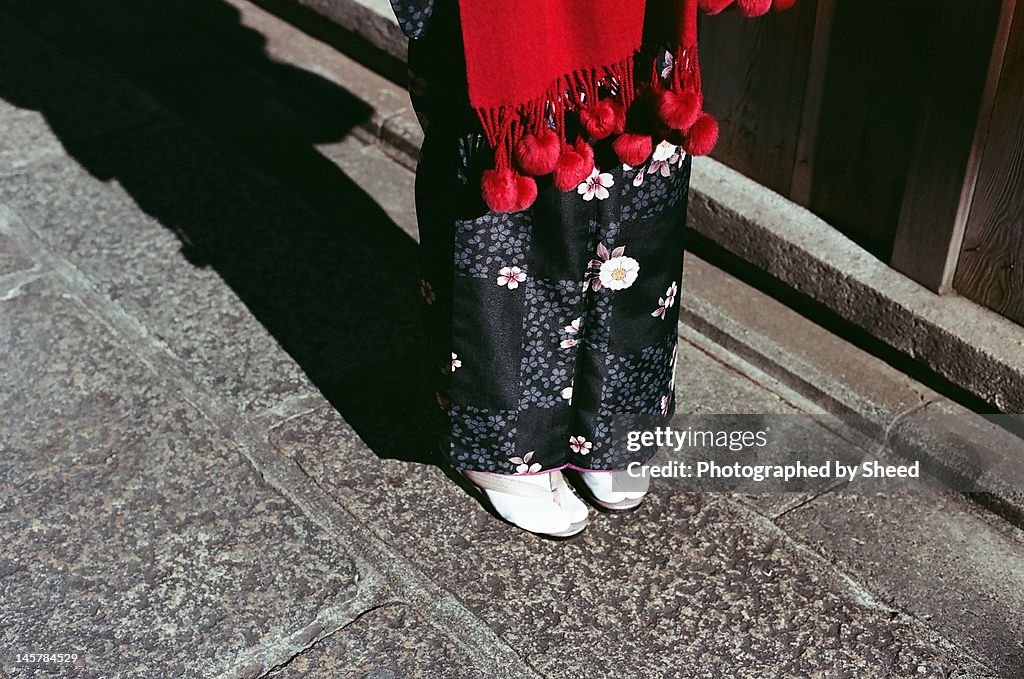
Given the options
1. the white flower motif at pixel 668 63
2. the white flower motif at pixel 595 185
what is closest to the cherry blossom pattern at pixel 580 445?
the white flower motif at pixel 595 185

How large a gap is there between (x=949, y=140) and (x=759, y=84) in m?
0.57

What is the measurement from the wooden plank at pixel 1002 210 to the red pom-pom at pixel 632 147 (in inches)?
33.7

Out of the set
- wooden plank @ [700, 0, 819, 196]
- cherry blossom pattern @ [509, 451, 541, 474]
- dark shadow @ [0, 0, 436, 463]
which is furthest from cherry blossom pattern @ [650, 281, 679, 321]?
wooden plank @ [700, 0, 819, 196]

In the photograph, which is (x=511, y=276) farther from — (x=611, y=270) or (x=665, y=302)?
(x=665, y=302)

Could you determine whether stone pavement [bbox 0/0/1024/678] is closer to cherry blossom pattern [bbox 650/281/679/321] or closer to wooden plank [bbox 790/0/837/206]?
wooden plank [bbox 790/0/837/206]

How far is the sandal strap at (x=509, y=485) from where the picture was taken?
7.93ft

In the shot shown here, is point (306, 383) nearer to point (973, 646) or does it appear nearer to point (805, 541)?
point (805, 541)

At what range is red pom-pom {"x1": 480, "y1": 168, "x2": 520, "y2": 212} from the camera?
191 centimetres

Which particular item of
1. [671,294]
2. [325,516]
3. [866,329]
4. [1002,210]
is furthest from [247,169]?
[1002,210]

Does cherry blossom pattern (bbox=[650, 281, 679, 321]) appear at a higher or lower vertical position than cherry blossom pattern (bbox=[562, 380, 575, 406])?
higher

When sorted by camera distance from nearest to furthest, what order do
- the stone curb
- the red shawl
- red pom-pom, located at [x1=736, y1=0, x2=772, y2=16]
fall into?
1. the red shawl
2. red pom-pom, located at [x1=736, y1=0, x2=772, y2=16]
3. the stone curb

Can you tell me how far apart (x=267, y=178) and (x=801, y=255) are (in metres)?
1.69

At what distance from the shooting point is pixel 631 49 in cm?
192

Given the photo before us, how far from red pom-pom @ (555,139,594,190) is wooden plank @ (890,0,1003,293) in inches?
37.3
